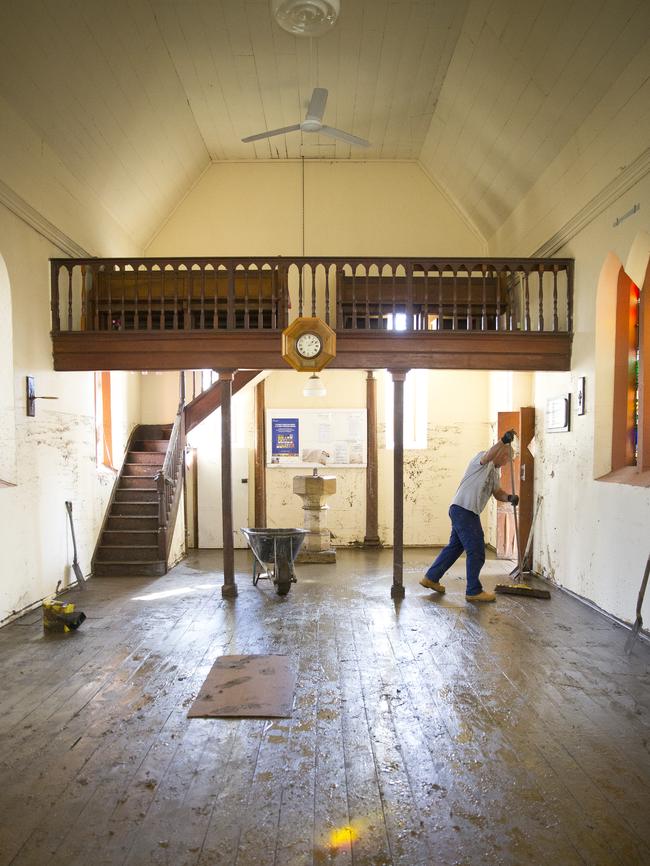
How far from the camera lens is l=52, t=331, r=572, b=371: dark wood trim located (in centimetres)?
790

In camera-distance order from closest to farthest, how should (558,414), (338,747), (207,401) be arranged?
(338,747), (558,414), (207,401)

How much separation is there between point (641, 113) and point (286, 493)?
25.4 ft

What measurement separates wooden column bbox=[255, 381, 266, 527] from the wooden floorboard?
495cm

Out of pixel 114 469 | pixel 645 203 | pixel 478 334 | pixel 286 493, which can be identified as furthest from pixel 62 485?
pixel 645 203

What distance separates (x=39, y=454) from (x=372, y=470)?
19.0 ft

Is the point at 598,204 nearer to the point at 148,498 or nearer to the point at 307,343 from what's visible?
the point at 307,343

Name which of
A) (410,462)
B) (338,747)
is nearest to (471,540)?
(338,747)

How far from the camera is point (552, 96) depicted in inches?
275

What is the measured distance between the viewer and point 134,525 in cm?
954

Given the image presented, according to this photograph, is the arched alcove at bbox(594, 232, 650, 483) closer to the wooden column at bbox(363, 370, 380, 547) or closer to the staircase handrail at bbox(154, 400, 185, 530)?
the wooden column at bbox(363, 370, 380, 547)

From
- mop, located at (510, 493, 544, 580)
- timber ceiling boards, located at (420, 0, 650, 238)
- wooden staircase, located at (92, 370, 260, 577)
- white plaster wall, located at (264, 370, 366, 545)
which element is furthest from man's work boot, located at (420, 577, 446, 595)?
timber ceiling boards, located at (420, 0, 650, 238)

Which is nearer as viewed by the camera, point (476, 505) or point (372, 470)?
point (476, 505)

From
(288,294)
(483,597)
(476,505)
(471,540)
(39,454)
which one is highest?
(288,294)

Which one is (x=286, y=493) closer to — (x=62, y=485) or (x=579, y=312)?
(x=62, y=485)
